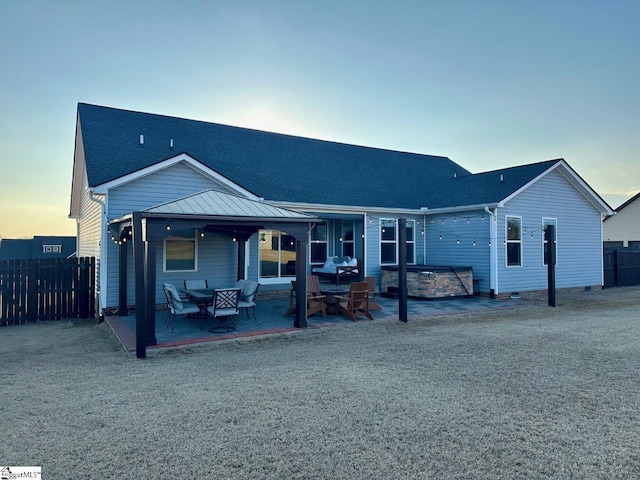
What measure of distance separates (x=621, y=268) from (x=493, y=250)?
9609 millimetres

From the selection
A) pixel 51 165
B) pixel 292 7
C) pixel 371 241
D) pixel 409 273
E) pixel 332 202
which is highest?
pixel 292 7

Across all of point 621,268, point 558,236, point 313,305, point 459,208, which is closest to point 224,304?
point 313,305

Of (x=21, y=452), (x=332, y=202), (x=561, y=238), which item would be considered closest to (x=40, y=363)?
(x=21, y=452)

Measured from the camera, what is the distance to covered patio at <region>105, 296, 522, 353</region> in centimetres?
761

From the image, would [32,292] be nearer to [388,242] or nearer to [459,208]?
[388,242]

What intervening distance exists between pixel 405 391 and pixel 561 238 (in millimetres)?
13545

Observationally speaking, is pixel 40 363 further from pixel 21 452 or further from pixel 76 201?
pixel 76 201

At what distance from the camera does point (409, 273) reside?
13531 millimetres

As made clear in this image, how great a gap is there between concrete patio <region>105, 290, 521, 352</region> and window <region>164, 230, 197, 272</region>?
132cm

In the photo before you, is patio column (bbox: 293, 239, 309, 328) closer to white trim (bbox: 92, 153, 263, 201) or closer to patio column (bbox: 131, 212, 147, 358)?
patio column (bbox: 131, 212, 147, 358)

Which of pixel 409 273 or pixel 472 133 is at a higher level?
pixel 472 133

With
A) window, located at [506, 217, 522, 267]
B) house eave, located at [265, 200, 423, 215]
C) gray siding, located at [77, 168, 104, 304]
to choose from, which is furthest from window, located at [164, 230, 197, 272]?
window, located at [506, 217, 522, 267]

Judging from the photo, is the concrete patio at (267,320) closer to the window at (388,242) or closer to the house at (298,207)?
the house at (298,207)

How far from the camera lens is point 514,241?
13.8 metres
